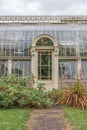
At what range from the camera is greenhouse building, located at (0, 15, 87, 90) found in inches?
656

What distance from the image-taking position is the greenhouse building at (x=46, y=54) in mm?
16656

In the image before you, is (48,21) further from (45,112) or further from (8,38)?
(45,112)

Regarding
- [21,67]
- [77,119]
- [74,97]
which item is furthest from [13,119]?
[21,67]

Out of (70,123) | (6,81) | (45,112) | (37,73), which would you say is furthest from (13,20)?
(70,123)

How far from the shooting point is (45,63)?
16.9 meters

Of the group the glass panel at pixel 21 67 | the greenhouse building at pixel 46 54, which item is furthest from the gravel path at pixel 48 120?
the glass panel at pixel 21 67

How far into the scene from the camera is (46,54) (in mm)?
16828

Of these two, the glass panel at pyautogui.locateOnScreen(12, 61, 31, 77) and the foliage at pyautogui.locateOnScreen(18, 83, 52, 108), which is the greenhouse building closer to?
the glass panel at pyautogui.locateOnScreen(12, 61, 31, 77)

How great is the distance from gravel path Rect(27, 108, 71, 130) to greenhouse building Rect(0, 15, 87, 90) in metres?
5.74

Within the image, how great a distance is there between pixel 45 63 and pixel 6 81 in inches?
186

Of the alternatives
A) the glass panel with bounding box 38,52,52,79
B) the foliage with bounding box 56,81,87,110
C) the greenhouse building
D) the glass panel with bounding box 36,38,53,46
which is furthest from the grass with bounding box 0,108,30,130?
the glass panel with bounding box 36,38,53,46

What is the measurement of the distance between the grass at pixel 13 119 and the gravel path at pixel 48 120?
22cm

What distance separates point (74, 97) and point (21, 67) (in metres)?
6.62

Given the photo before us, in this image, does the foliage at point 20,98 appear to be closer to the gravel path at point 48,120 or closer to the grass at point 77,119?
the gravel path at point 48,120
